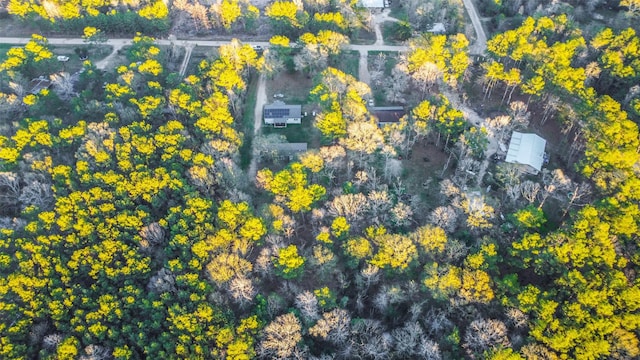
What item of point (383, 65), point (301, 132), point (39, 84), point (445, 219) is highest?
point (383, 65)

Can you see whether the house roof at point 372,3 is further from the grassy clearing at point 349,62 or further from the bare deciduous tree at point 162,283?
the bare deciduous tree at point 162,283

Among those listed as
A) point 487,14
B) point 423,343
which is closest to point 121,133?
point 423,343

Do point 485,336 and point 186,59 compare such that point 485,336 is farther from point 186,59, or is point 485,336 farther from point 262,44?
point 186,59

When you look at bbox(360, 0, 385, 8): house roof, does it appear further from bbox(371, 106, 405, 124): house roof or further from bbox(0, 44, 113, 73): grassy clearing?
bbox(0, 44, 113, 73): grassy clearing

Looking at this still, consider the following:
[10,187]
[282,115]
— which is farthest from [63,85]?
[282,115]

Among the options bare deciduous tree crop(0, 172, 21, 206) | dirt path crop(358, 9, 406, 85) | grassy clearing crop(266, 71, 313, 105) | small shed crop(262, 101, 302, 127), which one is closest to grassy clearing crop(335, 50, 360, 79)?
dirt path crop(358, 9, 406, 85)

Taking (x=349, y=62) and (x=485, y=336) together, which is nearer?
(x=485, y=336)

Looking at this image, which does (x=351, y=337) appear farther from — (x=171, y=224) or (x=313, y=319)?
(x=171, y=224)
